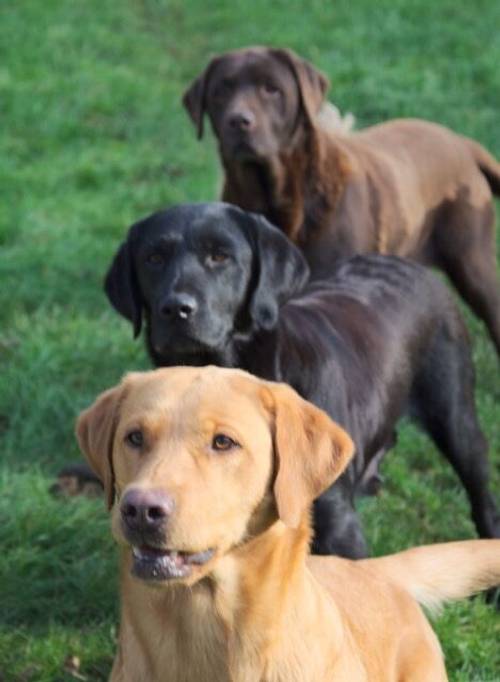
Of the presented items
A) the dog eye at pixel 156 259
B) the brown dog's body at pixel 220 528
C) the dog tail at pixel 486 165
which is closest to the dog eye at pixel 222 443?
the brown dog's body at pixel 220 528

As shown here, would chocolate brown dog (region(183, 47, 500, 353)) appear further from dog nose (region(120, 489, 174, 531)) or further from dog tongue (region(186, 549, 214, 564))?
dog nose (region(120, 489, 174, 531))

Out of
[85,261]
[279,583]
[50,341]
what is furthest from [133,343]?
[279,583]

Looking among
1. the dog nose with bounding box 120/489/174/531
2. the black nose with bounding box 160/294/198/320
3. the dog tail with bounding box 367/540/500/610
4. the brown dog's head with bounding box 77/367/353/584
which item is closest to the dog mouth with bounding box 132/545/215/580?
the brown dog's head with bounding box 77/367/353/584

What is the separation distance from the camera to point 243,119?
7.41 m

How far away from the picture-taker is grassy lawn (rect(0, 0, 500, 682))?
5.43 meters

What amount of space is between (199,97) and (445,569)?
4.14 metres

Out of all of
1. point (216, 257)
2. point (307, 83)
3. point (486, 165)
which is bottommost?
point (486, 165)

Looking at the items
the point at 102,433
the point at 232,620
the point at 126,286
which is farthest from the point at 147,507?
the point at 126,286

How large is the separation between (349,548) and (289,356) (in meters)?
0.75

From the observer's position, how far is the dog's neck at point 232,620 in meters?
3.85

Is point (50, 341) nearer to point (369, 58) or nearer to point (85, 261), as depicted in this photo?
point (85, 261)

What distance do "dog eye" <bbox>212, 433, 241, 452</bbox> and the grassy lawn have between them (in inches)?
62.0

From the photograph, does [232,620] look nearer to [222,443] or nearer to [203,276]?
[222,443]

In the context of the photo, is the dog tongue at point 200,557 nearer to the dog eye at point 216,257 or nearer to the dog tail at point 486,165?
the dog eye at point 216,257
